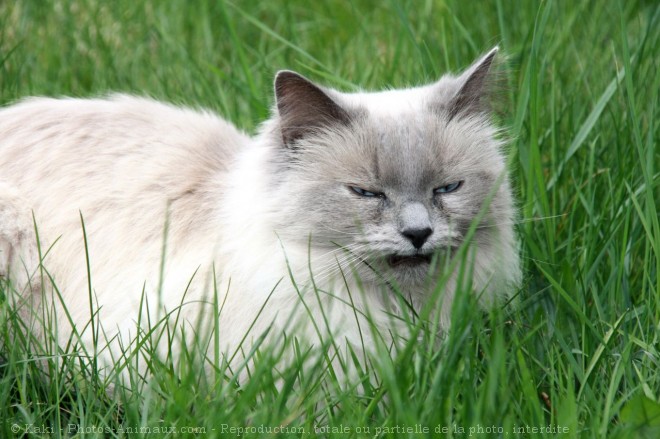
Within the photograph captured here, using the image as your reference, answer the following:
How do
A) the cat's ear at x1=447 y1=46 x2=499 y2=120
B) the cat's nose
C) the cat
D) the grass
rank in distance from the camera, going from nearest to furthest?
1. the grass
2. the cat's nose
3. the cat
4. the cat's ear at x1=447 y1=46 x2=499 y2=120

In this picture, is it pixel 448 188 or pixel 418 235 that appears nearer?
pixel 418 235

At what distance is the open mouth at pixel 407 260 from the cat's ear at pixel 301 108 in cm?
42

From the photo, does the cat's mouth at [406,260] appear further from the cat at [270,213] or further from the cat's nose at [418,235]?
the cat's nose at [418,235]

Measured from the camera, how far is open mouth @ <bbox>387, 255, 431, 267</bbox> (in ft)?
8.20

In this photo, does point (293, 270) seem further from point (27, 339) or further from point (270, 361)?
point (27, 339)

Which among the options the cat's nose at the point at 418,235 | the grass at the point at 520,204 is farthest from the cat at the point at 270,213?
the grass at the point at 520,204

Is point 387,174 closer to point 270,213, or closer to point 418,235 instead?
point 418,235

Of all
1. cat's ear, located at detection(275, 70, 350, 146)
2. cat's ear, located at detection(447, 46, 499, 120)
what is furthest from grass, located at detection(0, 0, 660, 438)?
cat's ear, located at detection(275, 70, 350, 146)

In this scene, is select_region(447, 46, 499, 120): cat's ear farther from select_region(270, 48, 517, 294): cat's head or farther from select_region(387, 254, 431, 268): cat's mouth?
select_region(387, 254, 431, 268): cat's mouth

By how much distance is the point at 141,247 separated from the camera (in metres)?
2.81

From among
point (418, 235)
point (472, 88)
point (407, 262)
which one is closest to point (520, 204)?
point (472, 88)

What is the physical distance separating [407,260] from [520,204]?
952mm

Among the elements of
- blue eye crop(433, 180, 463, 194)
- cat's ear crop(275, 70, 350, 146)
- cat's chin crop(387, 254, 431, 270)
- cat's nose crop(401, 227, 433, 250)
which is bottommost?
cat's chin crop(387, 254, 431, 270)

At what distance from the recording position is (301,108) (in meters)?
2.59
